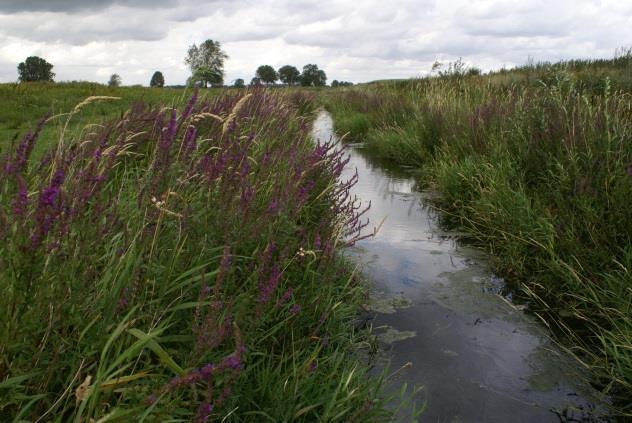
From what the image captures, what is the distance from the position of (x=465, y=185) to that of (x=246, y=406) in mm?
5024

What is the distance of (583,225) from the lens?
4008 millimetres

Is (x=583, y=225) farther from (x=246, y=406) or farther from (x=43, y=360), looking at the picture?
(x=43, y=360)

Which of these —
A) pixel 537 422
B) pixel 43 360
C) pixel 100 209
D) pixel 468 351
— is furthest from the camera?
pixel 468 351

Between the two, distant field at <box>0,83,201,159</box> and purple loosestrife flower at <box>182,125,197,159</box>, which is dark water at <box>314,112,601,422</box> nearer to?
purple loosestrife flower at <box>182,125,197,159</box>

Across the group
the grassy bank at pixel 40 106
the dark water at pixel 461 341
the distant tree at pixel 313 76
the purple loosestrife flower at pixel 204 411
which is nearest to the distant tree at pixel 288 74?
the distant tree at pixel 313 76

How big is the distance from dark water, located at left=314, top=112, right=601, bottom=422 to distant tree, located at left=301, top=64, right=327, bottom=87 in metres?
94.4

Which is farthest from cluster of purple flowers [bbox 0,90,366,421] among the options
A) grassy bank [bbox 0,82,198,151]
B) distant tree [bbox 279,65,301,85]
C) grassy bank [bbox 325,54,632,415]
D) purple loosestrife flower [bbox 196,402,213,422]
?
distant tree [bbox 279,65,301,85]

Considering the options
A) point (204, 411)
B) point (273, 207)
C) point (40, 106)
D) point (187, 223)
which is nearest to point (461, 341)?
point (273, 207)

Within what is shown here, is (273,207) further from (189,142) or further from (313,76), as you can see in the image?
(313,76)

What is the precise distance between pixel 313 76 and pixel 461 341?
102041mm

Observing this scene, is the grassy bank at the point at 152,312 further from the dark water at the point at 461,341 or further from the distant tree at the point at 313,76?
the distant tree at the point at 313,76

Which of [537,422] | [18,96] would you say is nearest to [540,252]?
[537,422]

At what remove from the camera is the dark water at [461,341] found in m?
2.66

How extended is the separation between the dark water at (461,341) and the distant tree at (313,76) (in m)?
94.4
